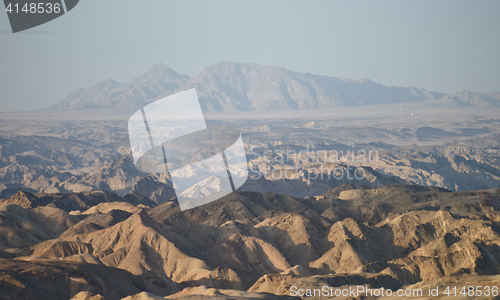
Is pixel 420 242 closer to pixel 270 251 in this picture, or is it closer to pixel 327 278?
pixel 270 251

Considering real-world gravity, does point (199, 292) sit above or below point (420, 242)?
above

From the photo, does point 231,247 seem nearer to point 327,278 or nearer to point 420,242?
point 327,278

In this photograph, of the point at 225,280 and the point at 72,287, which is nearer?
the point at 72,287

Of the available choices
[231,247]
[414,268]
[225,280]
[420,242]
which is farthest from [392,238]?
[225,280]

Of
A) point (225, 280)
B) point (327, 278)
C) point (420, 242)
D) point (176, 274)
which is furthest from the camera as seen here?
point (420, 242)

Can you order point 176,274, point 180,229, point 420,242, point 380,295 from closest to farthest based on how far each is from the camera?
point 380,295 < point 176,274 < point 420,242 < point 180,229

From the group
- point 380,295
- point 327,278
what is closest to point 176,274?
point 327,278
